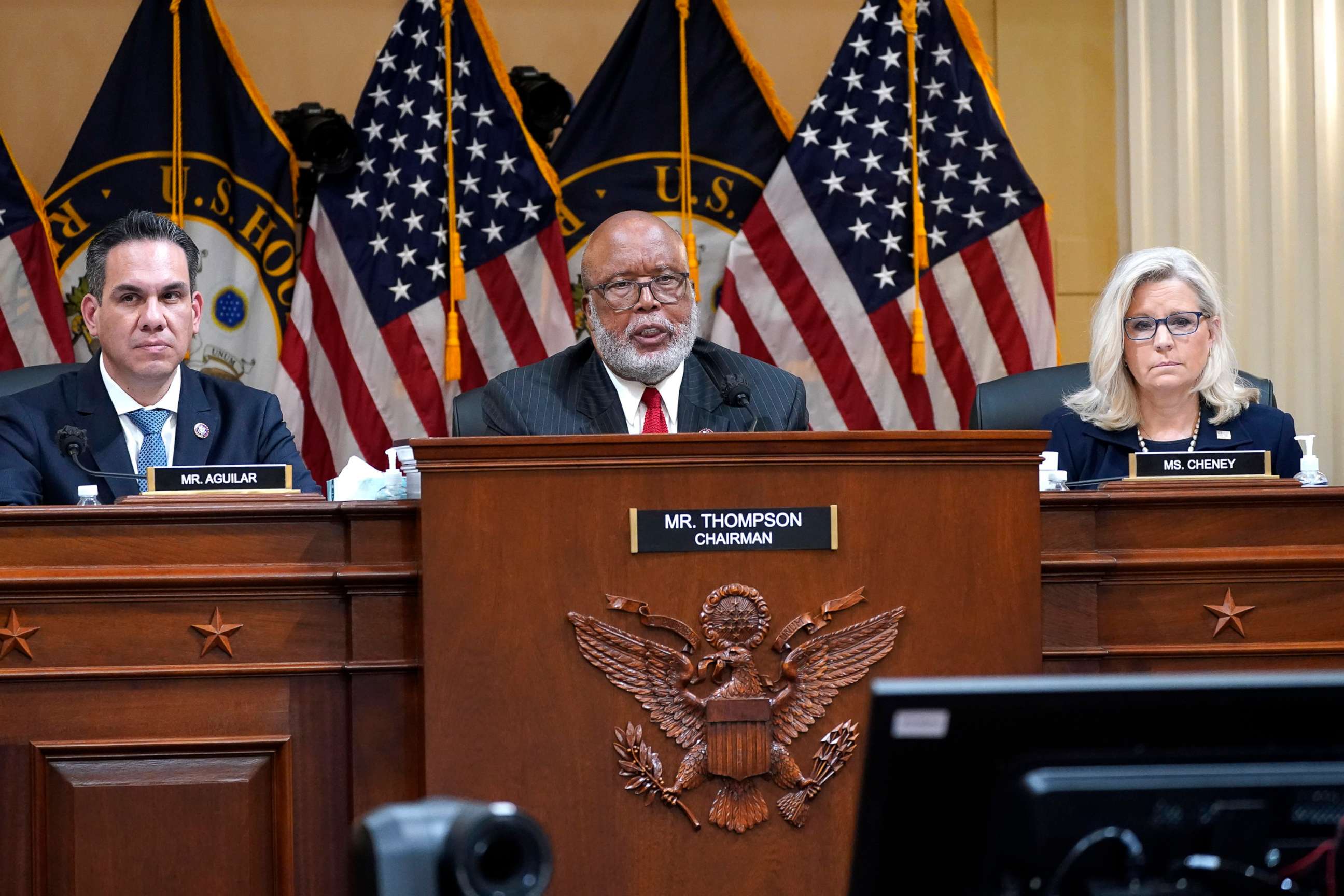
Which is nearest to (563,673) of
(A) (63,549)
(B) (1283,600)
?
(A) (63,549)

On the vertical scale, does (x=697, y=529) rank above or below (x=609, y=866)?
above

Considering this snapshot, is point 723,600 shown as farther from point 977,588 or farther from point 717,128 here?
point 717,128

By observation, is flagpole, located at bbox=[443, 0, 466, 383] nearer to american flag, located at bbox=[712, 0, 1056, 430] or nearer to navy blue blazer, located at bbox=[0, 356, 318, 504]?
american flag, located at bbox=[712, 0, 1056, 430]

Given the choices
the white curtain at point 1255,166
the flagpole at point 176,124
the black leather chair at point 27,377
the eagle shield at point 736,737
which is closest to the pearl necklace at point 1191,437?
the white curtain at point 1255,166

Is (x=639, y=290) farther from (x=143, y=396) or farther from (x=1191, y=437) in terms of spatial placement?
(x=1191, y=437)

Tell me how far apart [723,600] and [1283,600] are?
0.95m

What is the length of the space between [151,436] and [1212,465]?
2.16 meters

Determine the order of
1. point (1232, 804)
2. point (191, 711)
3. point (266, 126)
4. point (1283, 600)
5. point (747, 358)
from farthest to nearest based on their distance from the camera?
point (266, 126)
point (747, 358)
point (1283, 600)
point (191, 711)
point (1232, 804)

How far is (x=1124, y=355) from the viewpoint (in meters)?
3.55

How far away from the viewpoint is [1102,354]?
11.6 feet

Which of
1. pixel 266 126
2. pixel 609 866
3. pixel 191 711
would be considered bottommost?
pixel 609 866

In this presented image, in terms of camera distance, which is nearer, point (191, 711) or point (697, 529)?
point (697, 529)

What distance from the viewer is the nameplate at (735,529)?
2.08 m

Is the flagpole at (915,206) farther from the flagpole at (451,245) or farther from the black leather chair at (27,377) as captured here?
the black leather chair at (27,377)
